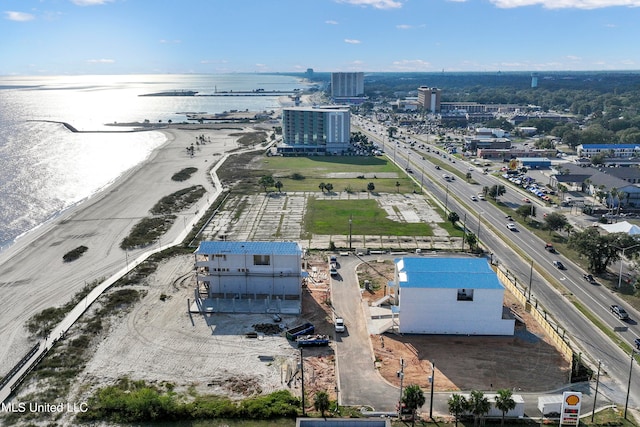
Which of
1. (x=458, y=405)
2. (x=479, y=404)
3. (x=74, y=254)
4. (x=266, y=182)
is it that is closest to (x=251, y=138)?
(x=266, y=182)

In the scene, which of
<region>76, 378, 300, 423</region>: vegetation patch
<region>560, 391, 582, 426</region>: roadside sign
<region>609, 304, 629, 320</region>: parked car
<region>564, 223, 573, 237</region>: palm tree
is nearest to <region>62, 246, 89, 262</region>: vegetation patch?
<region>76, 378, 300, 423</region>: vegetation patch

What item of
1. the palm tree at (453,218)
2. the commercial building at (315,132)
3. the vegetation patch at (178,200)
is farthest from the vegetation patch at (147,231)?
the commercial building at (315,132)

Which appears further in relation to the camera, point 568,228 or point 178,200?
point 178,200

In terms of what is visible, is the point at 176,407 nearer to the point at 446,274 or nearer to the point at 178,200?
the point at 446,274

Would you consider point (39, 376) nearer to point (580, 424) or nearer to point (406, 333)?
point (406, 333)

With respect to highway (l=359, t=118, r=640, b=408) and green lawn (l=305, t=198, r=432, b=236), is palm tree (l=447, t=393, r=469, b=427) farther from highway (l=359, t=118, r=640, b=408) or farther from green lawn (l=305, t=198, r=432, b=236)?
green lawn (l=305, t=198, r=432, b=236)

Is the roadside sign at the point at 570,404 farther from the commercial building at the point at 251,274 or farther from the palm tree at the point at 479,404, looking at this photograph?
the commercial building at the point at 251,274

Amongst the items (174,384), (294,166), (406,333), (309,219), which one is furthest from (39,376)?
(294,166)
